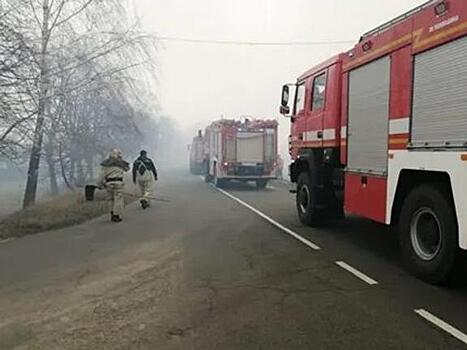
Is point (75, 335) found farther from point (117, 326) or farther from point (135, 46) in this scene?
point (135, 46)

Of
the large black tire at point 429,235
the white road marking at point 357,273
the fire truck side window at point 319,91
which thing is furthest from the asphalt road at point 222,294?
the fire truck side window at point 319,91

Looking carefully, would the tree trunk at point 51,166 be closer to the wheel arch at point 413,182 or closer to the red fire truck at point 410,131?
the red fire truck at point 410,131

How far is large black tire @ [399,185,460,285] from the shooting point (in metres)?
6.04

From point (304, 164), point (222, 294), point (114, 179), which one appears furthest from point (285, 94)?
point (222, 294)

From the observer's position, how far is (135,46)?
21.8 metres

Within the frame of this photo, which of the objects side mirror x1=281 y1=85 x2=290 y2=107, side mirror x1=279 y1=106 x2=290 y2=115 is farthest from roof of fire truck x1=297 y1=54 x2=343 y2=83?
side mirror x1=279 y1=106 x2=290 y2=115

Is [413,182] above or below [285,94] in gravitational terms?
below

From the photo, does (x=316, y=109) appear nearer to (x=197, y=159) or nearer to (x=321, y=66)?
(x=321, y=66)

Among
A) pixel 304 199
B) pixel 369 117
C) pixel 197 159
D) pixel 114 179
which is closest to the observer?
pixel 369 117

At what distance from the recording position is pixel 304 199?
11258mm

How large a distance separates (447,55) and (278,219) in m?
7.02

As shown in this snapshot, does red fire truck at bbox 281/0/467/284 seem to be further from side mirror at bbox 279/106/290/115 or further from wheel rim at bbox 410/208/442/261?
side mirror at bbox 279/106/290/115

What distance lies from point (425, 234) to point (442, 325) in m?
1.97

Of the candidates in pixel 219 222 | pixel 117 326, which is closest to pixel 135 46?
pixel 219 222
